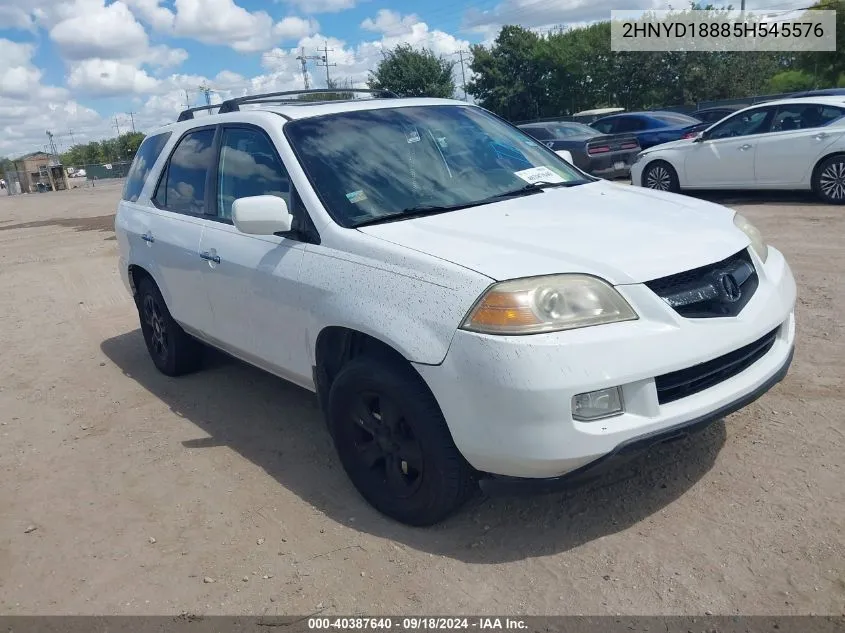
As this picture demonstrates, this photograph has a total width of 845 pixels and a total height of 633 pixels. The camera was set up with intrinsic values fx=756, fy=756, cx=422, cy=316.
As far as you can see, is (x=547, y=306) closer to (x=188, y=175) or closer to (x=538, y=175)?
(x=538, y=175)

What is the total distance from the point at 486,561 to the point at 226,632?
1027 millimetres

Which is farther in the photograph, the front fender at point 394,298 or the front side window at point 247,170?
the front side window at point 247,170

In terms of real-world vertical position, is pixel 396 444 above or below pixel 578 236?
below

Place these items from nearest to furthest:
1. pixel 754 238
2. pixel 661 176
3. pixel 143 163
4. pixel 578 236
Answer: pixel 578 236
pixel 754 238
pixel 143 163
pixel 661 176

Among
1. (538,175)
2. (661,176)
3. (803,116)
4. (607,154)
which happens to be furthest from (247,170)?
(607,154)

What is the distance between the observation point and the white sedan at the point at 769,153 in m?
10.0

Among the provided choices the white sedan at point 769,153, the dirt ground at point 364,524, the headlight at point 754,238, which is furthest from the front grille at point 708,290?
the white sedan at point 769,153

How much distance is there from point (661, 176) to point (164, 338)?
908 cm

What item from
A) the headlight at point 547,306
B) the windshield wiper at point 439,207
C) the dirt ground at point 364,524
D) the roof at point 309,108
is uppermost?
the roof at point 309,108

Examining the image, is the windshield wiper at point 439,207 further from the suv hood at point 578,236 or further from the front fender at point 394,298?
the front fender at point 394,298

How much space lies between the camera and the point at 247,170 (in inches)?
165

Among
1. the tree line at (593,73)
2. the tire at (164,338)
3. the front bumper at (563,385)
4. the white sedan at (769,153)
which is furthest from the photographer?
the tree line at (593,73)

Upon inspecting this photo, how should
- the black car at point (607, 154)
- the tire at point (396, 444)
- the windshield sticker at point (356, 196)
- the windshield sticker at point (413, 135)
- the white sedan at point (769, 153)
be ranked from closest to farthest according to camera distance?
the tire at point (396, 444) < the windshield sticker at point (356, 196) < the windshield sticker at point (413, 135) < the white sedan at point (769, 153) < the black car at point (607, 154)

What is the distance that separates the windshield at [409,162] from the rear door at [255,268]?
19 centimetres
